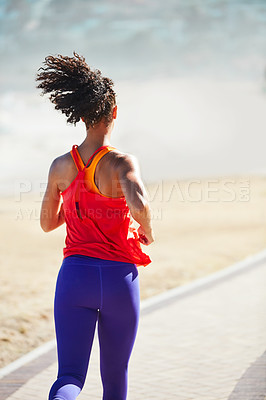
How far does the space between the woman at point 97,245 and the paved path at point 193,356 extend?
200 centimetres

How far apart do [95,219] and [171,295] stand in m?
6.01

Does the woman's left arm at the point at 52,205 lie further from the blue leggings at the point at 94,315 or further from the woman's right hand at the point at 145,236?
the woman's right hand at the point at 145,236

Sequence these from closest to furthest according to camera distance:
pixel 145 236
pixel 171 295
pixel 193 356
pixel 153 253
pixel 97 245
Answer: pixel 97 245
pixel 145 236
pixel 193 356
pixel 171 295
pixel 153 253

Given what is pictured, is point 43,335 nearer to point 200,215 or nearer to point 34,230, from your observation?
point 34,230

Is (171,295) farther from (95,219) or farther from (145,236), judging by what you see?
(95,219)

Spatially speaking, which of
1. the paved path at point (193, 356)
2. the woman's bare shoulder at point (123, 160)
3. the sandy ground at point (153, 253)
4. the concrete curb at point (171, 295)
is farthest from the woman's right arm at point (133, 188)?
the sandy ground at point (153, 253)

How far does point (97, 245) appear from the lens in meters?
3.06

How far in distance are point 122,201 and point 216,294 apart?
6105 mm

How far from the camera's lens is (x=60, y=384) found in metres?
2.92

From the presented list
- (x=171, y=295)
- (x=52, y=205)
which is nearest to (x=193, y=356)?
(x=171, y=295)

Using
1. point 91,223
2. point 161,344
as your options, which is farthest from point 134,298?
point 161,344

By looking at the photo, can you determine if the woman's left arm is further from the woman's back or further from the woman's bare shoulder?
the woman's bare shoulder

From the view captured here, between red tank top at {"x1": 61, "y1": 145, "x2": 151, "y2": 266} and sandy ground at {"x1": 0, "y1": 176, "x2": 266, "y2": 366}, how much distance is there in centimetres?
347

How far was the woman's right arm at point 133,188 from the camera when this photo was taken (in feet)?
9.68
